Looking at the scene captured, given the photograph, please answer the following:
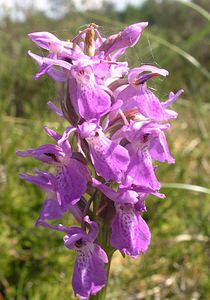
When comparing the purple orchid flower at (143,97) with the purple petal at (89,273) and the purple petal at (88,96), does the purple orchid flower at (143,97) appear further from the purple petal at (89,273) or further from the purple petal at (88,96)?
the purple petal at (89,273)

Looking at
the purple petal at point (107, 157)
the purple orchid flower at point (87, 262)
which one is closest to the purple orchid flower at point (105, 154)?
the purple petal at point (107, 157)

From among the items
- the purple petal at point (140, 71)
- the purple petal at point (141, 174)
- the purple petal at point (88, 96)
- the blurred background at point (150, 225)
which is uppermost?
the purple petal at point (140, 71)

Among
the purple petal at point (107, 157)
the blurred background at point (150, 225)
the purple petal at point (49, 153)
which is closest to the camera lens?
the purple petal at point (107, 157)

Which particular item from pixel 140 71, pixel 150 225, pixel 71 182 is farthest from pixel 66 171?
pixel 150 225

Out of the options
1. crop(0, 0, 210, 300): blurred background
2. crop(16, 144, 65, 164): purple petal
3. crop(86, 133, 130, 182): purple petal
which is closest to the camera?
crop(86, 133, 130, 182): purple petal

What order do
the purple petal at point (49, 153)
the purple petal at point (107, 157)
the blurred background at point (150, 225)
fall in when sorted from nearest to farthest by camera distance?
1. the purple petal at point (107, 157)
2. the purple petal at point (49, 153)
3. the blurred background at point (150, 225)

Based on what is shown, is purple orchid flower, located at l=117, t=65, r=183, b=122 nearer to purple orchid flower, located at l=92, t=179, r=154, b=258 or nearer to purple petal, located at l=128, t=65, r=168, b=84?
purple petal, located at l=128, t=65, r=168, b=84

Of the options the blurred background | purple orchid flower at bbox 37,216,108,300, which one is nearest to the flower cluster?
purple orchid flower at bbox 37,216,108,300

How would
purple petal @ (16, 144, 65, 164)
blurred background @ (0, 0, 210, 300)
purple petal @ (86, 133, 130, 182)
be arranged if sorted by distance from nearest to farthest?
1. purple petal @ (86, 133, 130, 182)
2. purple petal @ (16, 144, 65, 164)
3. blurred background @ (0, 0, 210, 300)
